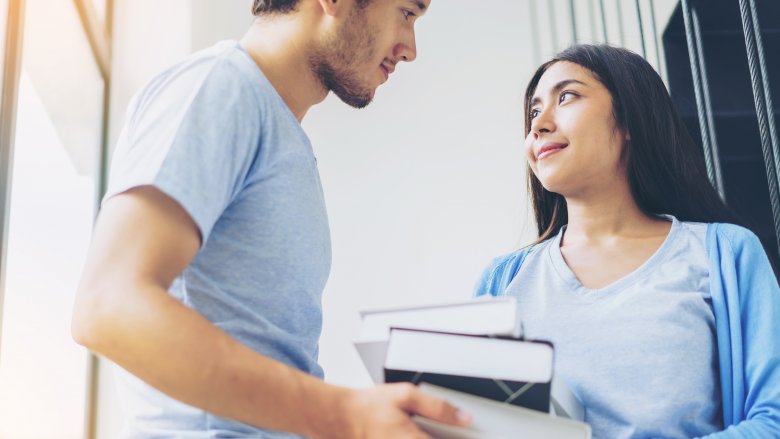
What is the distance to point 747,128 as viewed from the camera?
1.94 metres

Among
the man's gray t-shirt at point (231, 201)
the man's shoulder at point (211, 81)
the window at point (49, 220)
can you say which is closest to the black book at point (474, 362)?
the man's gray t-shirt at point (231, 201)

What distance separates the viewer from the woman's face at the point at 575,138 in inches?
49.6

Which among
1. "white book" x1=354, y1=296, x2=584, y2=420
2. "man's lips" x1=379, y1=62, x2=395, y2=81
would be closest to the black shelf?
"man's lips" x1=379, y1=62, x2=395, y2=81

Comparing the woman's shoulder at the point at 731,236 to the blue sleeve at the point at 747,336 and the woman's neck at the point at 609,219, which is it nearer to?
the blue sleeve at the point at 747,336

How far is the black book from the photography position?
2.19ft

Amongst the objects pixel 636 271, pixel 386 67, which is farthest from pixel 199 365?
pixel 636 271

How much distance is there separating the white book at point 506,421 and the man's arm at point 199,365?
1.8 inches

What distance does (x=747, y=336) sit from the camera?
104 centimetres

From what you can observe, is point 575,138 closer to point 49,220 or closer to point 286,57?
point 286,57

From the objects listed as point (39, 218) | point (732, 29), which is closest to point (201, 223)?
point (39, 218)

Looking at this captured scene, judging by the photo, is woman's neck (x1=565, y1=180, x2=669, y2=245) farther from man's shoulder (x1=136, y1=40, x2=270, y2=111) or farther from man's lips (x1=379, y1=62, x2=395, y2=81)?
man's shoulder (x1=136, y1=40, x2=270, y2=111)

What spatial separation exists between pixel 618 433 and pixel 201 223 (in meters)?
0.65

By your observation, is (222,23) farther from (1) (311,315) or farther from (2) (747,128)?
(1) (311,315)

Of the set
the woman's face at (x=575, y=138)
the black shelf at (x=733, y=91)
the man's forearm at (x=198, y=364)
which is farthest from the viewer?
the black shelf at (x=733, y=91)
